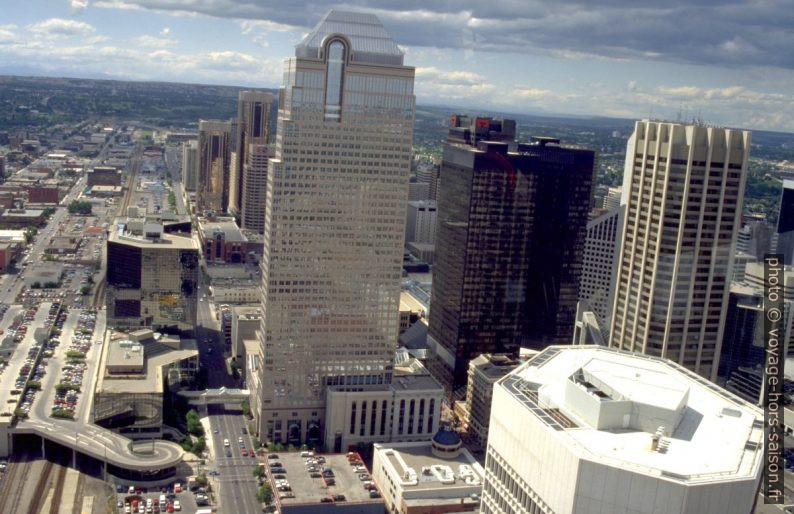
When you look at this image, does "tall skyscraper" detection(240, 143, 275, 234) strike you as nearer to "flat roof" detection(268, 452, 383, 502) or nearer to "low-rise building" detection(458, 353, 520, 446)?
"low-rise building" detection(458, 353, 520, 446)

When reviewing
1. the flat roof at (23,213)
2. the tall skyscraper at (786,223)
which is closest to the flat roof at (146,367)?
the tall skyscraper at (786,223)

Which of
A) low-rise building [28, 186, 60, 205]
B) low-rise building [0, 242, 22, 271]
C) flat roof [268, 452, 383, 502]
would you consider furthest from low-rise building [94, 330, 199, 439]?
low-rise building [28, 186, 60, 205]

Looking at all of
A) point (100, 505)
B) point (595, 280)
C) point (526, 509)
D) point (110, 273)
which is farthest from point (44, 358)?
point (526, 509)

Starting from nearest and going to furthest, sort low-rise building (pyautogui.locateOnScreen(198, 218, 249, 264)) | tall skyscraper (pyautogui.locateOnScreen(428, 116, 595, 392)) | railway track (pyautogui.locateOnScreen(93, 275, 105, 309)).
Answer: tall skyscraper (pyautogui.locateOnScreen(428, 116, 595, 392))
railway track (pyautogui.locateOnScreen(93, 275, 105, 309))
low-rise building (pyautogui.locateOnScreen(198, 218, 249, 264))

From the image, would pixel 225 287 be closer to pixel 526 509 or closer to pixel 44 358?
pixel 44 358

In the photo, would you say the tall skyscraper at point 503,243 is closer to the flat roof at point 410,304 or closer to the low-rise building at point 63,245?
the flat roof at point 410,304

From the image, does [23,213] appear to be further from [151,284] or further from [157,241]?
[151,284]
